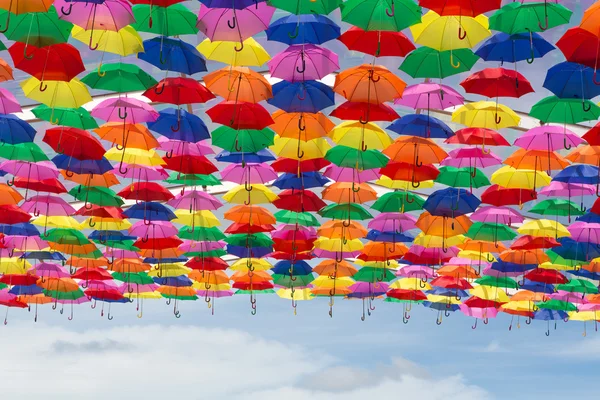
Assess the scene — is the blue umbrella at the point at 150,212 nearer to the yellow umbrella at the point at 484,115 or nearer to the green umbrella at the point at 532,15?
the yellow umbrella at the point at 484,115

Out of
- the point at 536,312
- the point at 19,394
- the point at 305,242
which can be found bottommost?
the point at 19,394

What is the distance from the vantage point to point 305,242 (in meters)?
11.6

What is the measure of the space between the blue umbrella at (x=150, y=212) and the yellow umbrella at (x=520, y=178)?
3948 mm

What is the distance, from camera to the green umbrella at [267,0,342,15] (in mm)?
5879

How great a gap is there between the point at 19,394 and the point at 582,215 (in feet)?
45.6

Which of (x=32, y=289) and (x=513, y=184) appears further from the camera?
(x=32, y=289)

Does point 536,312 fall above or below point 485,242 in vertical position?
below

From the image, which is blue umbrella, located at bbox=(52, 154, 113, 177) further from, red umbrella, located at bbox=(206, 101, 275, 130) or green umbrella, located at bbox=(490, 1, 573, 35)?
green umbrella, located at bbox=(490, 1, 573, 35)

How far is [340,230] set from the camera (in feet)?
36.7

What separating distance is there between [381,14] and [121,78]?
2347 millimetres

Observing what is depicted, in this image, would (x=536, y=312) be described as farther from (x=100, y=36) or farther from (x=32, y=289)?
(x=100, y=36)

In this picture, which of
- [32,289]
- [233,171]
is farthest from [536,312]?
[32,289]

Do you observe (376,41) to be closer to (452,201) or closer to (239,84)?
(239,84)

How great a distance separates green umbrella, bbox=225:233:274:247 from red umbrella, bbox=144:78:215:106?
4.31 m
